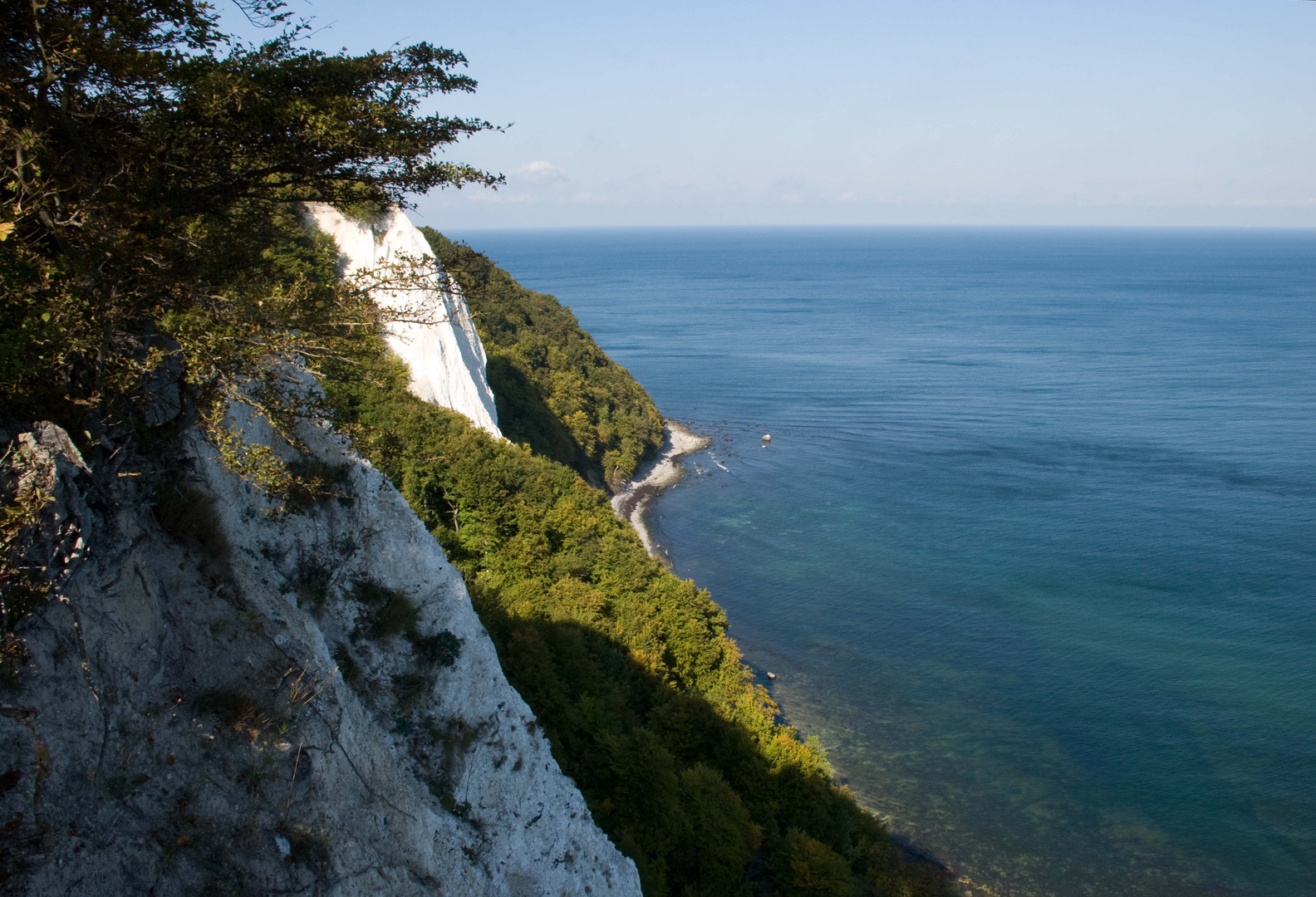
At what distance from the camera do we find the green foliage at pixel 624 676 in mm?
21859

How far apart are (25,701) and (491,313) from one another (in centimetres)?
6029

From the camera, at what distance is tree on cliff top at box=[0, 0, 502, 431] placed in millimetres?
7715

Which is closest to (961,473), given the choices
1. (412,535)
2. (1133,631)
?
(1133,631)

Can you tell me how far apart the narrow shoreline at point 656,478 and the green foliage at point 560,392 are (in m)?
1.18

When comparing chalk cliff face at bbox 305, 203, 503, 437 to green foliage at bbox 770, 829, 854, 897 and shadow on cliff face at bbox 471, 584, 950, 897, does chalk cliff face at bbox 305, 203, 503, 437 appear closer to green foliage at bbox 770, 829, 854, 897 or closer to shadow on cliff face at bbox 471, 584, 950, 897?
shadow on cliff face at bbox 471, 584, 950, 897

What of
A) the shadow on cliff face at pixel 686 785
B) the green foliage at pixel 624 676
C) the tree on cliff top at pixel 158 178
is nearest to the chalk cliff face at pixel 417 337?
the green foliage at pixel 624 676

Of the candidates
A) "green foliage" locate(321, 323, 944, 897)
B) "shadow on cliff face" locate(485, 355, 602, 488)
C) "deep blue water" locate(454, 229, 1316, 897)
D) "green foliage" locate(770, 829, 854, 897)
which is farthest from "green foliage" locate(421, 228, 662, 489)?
"green foliage" locate(770, 829, 854, 897)

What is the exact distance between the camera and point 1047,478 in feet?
216

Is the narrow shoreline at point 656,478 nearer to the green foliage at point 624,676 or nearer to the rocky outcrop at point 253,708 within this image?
the green foliage at point 624,676

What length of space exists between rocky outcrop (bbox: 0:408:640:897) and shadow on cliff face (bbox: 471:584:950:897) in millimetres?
6546

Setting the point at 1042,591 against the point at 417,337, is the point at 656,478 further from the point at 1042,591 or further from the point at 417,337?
the point at 417,337

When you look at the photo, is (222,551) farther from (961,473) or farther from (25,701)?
(961,473)

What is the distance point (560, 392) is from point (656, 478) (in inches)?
466

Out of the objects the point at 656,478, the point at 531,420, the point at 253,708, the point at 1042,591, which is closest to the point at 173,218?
the point at 253,708
